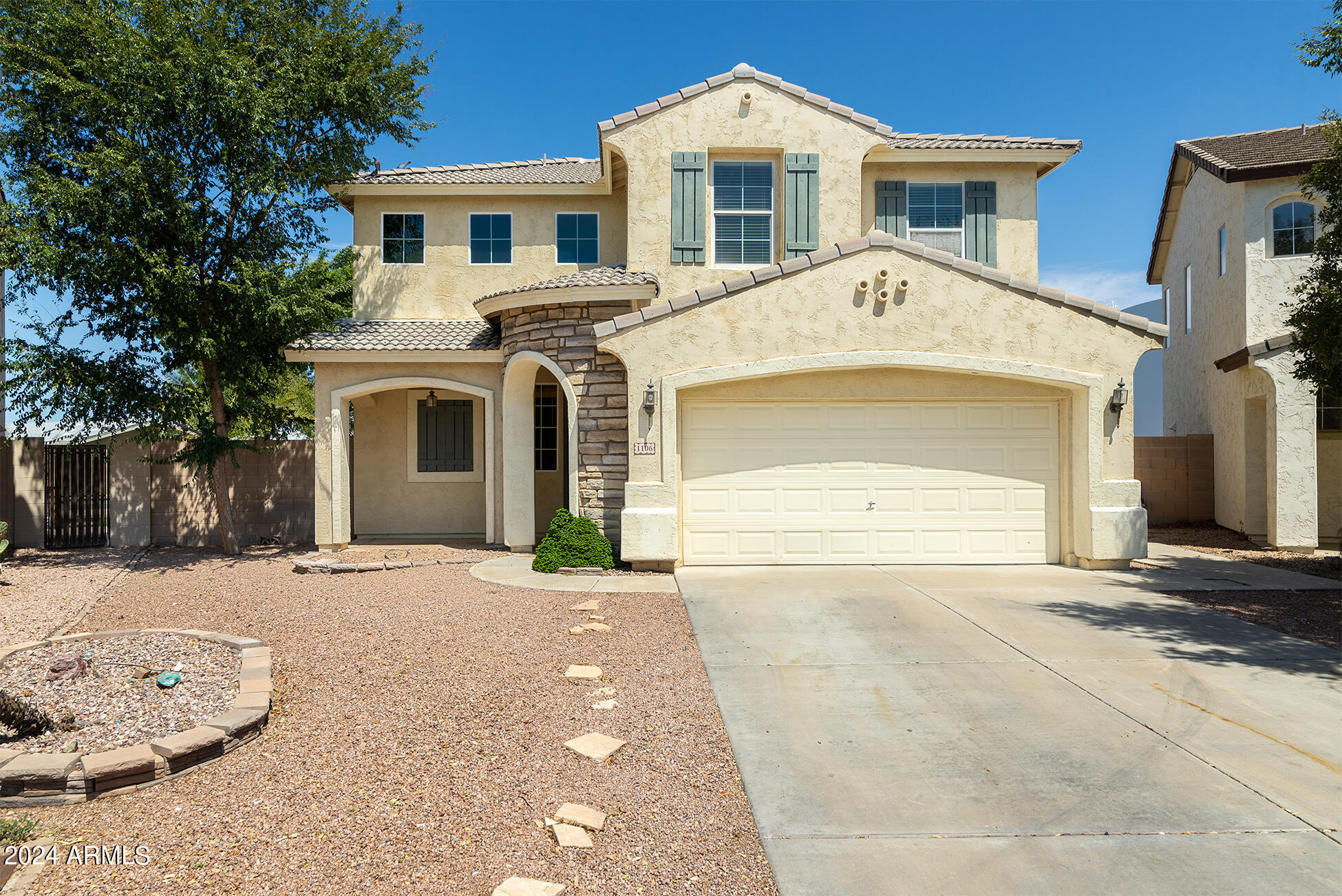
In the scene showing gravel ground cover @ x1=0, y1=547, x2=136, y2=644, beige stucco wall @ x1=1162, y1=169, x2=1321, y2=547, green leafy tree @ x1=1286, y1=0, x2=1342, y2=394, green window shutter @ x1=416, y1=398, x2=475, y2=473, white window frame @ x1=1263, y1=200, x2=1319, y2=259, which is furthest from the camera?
green window shutter @ x1=416, y1=398, x2=475, y2=473

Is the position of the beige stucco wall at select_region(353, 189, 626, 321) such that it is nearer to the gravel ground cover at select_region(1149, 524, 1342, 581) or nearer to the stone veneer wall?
the stone veneer wall

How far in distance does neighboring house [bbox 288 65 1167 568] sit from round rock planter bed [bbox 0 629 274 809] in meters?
5.29

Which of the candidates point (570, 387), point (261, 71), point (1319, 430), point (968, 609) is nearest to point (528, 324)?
point (570, 387)

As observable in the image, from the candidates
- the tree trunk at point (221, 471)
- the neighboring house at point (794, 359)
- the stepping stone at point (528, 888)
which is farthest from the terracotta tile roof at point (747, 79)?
the stepping stone at point (528, 888)

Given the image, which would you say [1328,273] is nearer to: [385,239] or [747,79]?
[747,79]

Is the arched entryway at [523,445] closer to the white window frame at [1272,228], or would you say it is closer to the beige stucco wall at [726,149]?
the beige stucco wall at [726,149]

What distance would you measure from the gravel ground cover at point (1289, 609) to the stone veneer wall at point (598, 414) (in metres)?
7.02

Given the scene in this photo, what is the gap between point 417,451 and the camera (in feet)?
48.6

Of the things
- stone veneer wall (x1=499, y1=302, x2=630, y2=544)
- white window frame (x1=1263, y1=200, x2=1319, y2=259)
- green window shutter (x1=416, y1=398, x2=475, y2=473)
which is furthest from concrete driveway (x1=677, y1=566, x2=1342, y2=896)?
white window frame (x1=1263, y1=200, x2=1319, y2=259)

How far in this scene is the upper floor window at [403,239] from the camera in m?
14.4

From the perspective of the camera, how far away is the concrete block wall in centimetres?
1532

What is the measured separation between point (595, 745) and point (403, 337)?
10134 millimetres

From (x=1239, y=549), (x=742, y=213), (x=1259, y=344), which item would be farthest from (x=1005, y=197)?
(x=1239, y=549)

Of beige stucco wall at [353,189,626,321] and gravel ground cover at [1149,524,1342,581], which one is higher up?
beige stucco wall at [353,189,626,321]
